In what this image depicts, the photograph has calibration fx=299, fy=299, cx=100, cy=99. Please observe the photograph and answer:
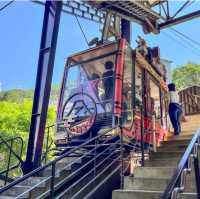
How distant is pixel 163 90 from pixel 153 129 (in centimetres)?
226

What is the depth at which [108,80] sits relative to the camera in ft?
20.9

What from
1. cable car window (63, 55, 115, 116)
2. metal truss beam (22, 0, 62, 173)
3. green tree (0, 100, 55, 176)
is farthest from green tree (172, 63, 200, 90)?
metal truss beam (22, 0, 62, 173)

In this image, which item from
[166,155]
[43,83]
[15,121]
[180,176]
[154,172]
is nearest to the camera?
[180,176]

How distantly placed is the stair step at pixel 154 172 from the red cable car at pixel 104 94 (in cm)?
132

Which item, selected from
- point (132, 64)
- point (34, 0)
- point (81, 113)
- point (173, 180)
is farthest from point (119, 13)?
point (173, 180)

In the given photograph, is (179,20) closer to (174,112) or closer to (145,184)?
(174,112)

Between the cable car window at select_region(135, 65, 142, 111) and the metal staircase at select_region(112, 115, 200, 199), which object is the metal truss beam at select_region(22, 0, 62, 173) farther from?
the metal staircase at select_region(112, 115, 200, 199)

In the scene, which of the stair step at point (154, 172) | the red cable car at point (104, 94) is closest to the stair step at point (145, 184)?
the stair step at point (154, 172)

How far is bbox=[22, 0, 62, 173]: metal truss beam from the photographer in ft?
20.1

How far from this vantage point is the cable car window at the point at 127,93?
→ 6184mm

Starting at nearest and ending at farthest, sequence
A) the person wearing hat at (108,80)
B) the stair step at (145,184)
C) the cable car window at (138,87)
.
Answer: the stair step at (145,184) → the person wearing hat at (108,80) → the cable car window at (138,87)

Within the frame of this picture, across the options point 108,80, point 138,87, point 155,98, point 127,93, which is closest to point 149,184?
point 127,93

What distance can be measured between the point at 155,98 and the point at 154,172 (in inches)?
146

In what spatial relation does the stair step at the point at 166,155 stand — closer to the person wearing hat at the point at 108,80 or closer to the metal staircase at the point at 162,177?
the metal staircase at the point at 162,177
